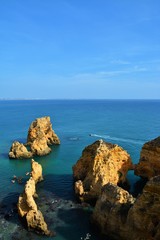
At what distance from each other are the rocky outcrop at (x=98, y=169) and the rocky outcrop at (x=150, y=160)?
235cm

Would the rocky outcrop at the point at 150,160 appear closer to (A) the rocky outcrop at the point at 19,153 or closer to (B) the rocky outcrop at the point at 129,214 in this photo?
(B) the rocky outcrop at the point at 129,214

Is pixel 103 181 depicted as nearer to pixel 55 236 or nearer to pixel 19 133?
pixel 55 236

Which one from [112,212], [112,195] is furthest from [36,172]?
[112,212]

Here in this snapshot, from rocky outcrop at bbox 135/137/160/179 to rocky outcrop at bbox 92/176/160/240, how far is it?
14758 mm

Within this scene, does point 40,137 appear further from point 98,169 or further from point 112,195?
point 112,195

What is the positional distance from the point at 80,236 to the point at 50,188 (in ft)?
54.1

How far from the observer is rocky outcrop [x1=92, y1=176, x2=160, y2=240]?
1205 inches

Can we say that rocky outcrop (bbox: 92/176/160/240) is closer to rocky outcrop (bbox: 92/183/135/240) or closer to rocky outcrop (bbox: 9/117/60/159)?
rocky outcrop (bbox: 92/183/135/240)

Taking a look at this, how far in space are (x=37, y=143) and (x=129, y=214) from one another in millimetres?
45039

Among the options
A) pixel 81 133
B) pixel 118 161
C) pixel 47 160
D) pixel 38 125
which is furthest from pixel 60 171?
pixel 81 133

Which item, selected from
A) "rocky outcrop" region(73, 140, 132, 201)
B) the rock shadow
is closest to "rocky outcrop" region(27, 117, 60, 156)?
the rock shadow

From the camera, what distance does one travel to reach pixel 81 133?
109312 millimetres

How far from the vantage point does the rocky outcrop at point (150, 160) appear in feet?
161

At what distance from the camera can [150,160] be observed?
4997 centimetres
